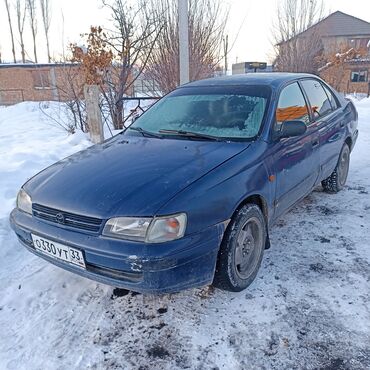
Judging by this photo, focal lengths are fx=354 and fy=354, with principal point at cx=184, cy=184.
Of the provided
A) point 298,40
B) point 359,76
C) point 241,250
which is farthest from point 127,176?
point 359,76

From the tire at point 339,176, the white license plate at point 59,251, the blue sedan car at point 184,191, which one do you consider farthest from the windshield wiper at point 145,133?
the tire at point 339,176

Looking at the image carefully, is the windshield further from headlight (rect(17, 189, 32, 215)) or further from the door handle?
headlight (rect(17, 189, 32, 215))

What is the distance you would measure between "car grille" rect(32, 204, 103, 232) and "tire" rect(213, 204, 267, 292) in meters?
0.83

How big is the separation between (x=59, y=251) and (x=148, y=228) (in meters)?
0.66

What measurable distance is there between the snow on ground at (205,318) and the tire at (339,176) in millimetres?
1235

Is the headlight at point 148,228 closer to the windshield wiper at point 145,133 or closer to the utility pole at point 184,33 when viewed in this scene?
the windshield wiper at point 145,133

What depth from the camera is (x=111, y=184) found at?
228 centimetres

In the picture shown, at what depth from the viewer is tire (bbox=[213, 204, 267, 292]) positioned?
7.68 feet

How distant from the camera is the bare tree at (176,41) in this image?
8.77 meters

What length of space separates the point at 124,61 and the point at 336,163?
17.9ft

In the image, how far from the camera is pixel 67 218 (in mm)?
2189

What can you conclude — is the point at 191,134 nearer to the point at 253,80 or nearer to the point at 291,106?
the point at 253,80

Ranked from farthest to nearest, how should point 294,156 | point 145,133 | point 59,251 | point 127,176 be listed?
1. point 145,133
2. point 294,156
3. point 127,176
4. point 59,251

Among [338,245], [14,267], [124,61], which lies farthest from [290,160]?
[124,61]
